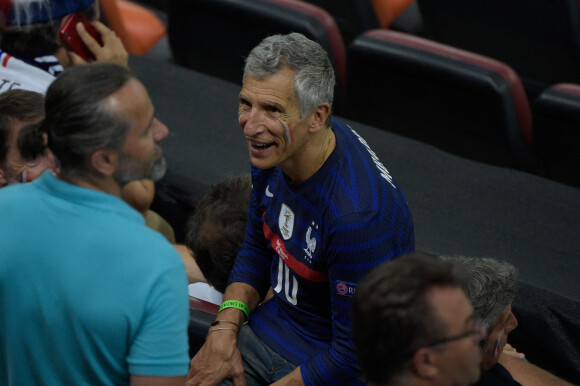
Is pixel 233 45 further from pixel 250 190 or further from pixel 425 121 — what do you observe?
pixel 250 190

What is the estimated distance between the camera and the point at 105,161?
4.16 ft

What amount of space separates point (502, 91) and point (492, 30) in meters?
0.76

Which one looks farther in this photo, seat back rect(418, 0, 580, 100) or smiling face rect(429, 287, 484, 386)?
seat back rect(418, 0, 580, 100)

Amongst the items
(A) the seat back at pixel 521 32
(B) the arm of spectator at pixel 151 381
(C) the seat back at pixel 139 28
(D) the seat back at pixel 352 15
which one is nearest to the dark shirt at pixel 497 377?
(B) the arm of spectator at pixel 151 381

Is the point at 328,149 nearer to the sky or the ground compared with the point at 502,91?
nearer to the sky

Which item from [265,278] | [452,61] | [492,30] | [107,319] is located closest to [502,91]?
[452,61]

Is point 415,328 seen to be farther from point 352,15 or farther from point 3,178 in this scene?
point 352,15

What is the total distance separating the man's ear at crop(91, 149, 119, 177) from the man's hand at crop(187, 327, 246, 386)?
0.78 m

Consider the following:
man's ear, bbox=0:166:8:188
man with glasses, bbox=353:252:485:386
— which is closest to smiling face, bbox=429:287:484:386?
man with glasses, bbox=353:252:485:386

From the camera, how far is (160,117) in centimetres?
303

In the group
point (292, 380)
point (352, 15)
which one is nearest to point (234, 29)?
point (352, 15)

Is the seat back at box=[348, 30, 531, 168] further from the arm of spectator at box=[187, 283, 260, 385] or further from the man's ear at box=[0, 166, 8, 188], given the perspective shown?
the man's ear at box=[0, 166, 8, 188]

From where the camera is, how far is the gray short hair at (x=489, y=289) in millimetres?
1807

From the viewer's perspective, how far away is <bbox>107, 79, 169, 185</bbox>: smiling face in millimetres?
1262
